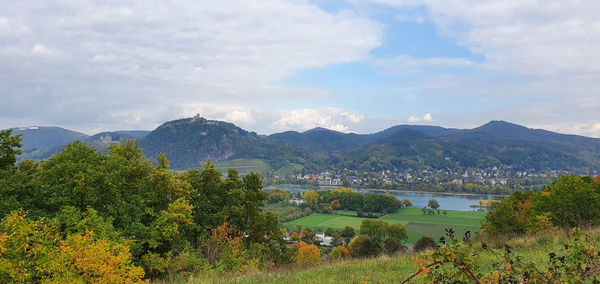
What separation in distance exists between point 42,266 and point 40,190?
299 inches

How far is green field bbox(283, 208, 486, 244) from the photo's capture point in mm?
79575

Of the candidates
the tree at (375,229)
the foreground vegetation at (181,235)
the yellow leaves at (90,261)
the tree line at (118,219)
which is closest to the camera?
the foreground vegetation at (181,235)

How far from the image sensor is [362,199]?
116 metres

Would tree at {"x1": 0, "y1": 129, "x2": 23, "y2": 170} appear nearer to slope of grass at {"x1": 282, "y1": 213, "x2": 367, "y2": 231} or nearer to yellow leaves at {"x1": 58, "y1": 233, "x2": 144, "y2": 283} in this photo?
yellow leaves at {"x1": 58, "y1": 233, "x2": 144, "y2": 283}

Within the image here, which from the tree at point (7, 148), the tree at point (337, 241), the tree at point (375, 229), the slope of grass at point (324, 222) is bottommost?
the slope of grass at point (324, 222)

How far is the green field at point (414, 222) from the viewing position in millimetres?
79575

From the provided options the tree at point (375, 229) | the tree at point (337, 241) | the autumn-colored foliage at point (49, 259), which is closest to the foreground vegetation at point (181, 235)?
the autumn-colored foliage at point (49, 259)

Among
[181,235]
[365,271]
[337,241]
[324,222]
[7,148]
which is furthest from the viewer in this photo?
[324,222]

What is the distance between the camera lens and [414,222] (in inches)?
3553

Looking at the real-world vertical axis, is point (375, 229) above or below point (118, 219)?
below

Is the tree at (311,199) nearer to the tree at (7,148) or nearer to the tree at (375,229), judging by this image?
the tree at (375,229)

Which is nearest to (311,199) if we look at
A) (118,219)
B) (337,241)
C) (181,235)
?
(337,241)

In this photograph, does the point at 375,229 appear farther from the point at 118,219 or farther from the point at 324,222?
the point at 118,219

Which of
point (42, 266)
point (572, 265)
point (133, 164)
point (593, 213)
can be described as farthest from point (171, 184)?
point (593, 213)
